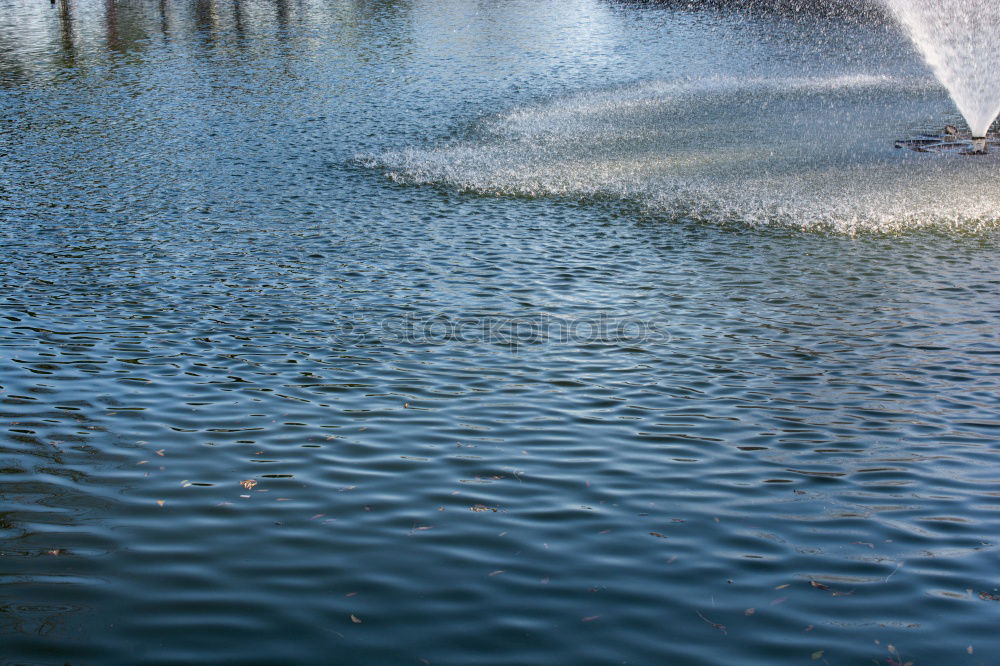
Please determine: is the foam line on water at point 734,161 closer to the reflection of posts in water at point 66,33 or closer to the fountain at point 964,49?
the fountain at point 964,49

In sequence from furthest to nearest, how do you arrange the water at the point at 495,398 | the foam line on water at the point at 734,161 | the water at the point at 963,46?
the water at the point at 963,46
the foam line on water at the point at 734,161
the water at the point at 495,398

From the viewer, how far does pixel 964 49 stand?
33750 millimetres

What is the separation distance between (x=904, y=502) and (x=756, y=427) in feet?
5.97

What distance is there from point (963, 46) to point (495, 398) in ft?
99.4

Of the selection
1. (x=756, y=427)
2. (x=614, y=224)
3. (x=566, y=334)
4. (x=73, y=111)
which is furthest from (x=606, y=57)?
(x=756, y=427)

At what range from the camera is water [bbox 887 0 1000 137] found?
26.6 m

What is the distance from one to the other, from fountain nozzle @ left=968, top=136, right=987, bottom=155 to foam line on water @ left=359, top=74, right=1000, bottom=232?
0.65m

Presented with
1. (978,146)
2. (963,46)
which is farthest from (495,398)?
(963,46)

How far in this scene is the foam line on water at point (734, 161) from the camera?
19.0 m

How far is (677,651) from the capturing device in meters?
6.30

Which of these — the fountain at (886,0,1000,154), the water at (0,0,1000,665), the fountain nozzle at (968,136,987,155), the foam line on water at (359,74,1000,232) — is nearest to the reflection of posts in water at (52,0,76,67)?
the water at (0,0,1000,665)

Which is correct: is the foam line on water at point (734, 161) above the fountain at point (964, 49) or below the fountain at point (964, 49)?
below

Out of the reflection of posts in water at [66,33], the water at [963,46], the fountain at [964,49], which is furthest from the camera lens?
the reflection of posts in water at [66,33]

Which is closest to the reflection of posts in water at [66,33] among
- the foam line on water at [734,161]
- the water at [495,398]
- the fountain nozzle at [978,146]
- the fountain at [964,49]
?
the water at [495,398]
